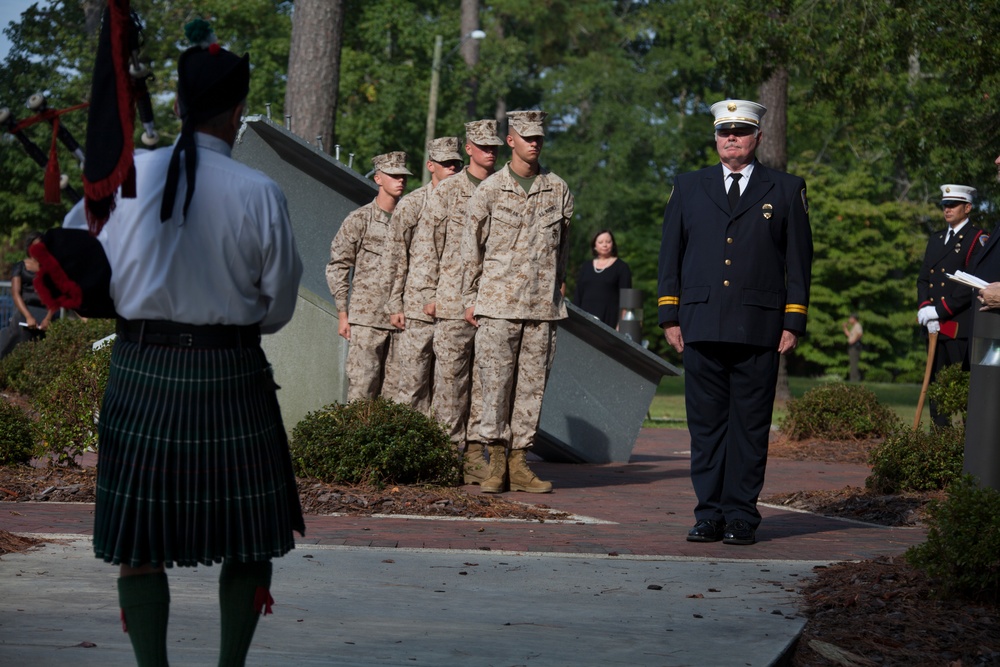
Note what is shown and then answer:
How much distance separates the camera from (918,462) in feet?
30.4

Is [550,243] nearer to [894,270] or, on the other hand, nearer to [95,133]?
[95,133]

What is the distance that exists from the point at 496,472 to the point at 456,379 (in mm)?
980

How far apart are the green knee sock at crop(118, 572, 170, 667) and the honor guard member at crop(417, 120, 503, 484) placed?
18.9ft

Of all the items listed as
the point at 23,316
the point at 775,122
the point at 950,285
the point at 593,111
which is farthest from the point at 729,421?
the point at 593,111

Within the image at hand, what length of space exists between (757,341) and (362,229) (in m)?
4.53

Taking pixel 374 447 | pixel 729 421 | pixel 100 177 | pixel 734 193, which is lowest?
pixel 374 447

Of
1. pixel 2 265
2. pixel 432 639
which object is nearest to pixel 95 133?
pixel 432 639

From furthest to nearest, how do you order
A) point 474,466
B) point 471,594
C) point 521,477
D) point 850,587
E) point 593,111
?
1. point 593,111
2. point 474,466
3. point 521,477
4. point 850,587
5. point 471,594

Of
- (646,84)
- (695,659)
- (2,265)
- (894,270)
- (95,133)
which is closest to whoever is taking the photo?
(95,133)

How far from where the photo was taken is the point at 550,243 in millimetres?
9164

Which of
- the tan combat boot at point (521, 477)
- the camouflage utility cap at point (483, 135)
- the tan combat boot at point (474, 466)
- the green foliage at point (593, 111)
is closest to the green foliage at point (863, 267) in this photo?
the green foliage at point (593, 111)

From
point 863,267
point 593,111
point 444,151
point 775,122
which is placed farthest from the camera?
point 593,111

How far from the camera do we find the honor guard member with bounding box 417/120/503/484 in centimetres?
980

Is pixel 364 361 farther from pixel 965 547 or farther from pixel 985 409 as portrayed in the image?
pixel 965 547
